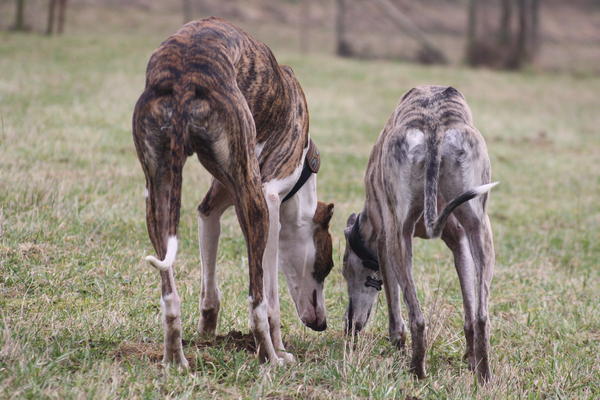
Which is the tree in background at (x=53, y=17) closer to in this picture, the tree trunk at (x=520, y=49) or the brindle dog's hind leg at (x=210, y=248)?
the tree trunk at (x=520, y=49)

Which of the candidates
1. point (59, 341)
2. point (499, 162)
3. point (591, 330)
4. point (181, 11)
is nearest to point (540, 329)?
point (591, 330)

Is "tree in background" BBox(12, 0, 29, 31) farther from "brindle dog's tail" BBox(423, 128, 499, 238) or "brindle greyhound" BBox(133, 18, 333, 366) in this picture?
"brindle dog's tail" BBox(423, 128, 499, 238)

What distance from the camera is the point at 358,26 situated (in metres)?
24.5

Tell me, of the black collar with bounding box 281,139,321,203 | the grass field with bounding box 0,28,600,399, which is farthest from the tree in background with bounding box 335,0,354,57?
the black collar with bounding box 281,139,321,203

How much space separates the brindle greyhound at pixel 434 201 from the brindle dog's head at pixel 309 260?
0.42 metres

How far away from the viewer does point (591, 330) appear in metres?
5.22

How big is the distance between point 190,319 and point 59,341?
38.6 inches

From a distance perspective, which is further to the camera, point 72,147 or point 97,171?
point 72,147

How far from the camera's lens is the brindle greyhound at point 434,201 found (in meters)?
4.03

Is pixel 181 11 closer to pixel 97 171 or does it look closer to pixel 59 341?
pixel 97 171

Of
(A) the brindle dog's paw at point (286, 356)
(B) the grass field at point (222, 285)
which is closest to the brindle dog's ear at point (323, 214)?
(B) the grass field at point (222, 285)

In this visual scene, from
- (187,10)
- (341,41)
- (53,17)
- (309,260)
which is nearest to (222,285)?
(309,260)

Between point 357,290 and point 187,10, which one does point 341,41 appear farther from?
point 357,290

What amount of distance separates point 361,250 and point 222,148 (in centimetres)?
172
